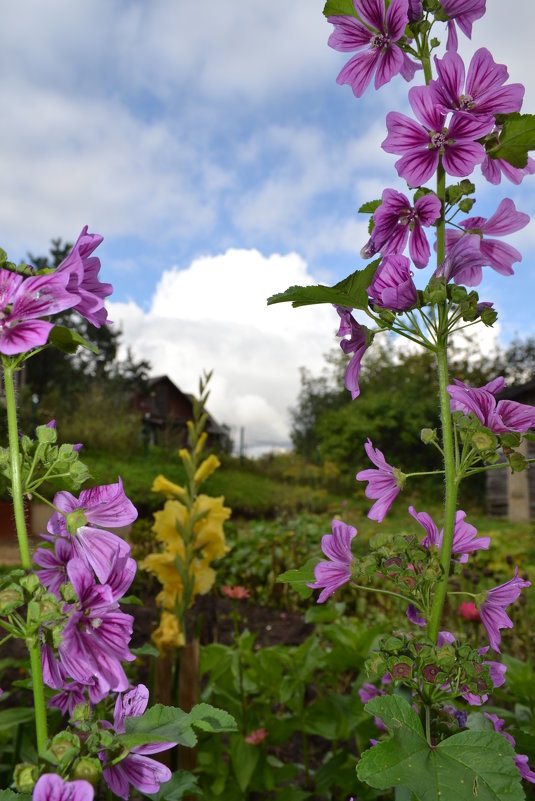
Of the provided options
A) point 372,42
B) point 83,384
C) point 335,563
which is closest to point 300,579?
point 335,563

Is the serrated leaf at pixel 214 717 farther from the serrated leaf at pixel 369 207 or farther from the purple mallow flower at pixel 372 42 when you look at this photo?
the purple mallow flower at pixel 372 42

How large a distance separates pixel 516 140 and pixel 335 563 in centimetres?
91

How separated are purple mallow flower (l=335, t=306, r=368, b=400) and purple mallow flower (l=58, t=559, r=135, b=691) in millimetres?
653

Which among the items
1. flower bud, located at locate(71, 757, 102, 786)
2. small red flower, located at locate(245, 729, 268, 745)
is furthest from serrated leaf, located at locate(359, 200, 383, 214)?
small red flower, located at locate(245, 729, 268, 745)

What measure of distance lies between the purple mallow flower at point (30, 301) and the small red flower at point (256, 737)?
196cm

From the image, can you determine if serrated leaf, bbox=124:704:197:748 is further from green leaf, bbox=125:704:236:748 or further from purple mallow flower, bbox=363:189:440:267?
purple mallow flower, bbox=363:189:440:267

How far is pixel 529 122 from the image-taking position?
1288 mm

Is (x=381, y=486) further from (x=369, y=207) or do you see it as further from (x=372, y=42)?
(x=372, y=42)

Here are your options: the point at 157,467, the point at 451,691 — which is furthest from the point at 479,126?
the point at 157,467

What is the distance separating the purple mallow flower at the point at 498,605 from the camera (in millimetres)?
1335

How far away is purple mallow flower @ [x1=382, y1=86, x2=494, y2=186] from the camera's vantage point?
128 cm

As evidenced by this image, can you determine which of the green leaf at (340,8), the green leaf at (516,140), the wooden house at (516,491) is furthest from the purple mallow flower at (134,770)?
the wooden house at (516,491)

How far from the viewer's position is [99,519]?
3.16 feet

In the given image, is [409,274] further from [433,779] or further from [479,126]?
[433,779]
